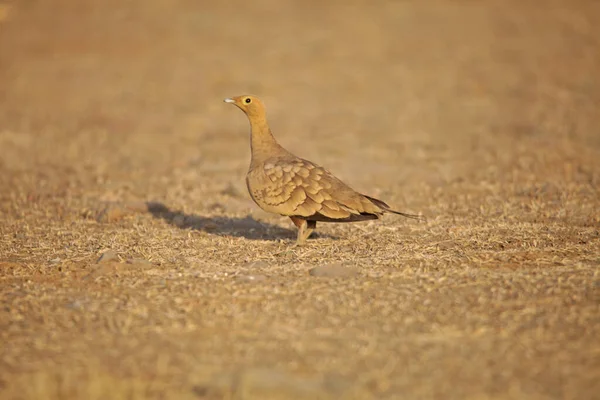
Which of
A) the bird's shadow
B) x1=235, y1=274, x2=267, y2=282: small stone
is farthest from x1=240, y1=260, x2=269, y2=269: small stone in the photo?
the bird's shadow

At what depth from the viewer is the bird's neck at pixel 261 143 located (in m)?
8.65

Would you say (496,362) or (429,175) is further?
(429,175)

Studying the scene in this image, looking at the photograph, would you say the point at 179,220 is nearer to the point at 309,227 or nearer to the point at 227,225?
the point at 227,225

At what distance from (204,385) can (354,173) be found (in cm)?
786

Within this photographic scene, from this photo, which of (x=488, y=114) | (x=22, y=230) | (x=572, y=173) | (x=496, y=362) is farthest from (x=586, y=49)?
(x=496, y=362)

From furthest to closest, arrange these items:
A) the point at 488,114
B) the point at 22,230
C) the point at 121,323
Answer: the point at 488,114, the point at 22,230, the point at 121,323

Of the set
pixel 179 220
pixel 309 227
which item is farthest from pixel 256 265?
pixel 179 220

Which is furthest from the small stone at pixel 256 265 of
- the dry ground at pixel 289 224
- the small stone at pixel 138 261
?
the small stone at pixel 138 261

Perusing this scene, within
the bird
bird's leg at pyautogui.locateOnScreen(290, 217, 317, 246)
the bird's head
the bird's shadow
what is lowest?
the bird's shadow

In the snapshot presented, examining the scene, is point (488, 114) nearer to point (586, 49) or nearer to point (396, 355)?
point (586, 49)

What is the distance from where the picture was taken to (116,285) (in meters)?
6.66

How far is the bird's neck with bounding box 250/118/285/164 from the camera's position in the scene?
8.65 m

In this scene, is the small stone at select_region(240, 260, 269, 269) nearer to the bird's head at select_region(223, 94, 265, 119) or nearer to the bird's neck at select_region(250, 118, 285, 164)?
the bird's neck at select_region(250, 118, 285, 164)

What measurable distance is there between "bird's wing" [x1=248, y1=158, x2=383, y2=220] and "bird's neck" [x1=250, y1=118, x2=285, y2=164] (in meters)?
0.27
